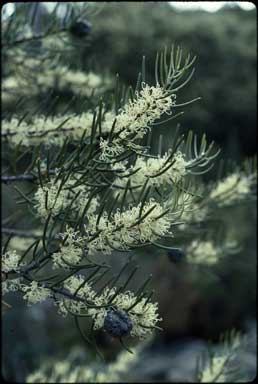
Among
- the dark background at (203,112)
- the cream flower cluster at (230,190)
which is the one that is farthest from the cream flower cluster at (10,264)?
the dark background at (203,112)

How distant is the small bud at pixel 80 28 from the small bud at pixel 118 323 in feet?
3.07

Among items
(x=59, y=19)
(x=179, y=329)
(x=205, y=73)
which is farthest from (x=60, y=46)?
(x=179, y=329)

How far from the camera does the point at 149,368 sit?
3.40m

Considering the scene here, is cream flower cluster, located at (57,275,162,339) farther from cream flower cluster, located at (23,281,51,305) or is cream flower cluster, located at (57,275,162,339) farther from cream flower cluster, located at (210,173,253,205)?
cream flower cluster, located at (210,173,253,205)

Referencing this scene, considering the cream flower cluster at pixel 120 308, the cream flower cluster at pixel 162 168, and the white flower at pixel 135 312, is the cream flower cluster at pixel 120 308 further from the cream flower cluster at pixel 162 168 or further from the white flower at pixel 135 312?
the cream flower cluster at pixel 162 168

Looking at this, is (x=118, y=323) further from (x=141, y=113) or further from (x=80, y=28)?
(x=80, y=28)

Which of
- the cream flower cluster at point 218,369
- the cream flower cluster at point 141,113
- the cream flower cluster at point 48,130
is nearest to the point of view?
the cream flower cluster at point 141,113

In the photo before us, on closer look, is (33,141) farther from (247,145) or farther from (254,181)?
(247,145)

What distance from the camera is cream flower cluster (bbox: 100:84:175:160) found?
700 millimetres

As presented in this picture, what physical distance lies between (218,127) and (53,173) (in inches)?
135

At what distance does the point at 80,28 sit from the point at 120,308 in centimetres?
94

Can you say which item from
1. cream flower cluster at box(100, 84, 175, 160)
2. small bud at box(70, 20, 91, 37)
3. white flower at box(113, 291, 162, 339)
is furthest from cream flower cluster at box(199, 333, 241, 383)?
small bud at box(70, 20, 91, 37)

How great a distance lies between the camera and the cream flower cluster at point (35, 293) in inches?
30.4

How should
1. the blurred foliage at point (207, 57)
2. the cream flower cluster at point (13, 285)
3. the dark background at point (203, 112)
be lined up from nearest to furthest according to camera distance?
1. the cream flower cluster at point (13, 285)
2. the dark background at point (203, 112)
3. the blurred foliage at point (207, 57)
